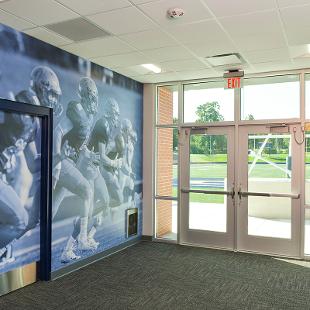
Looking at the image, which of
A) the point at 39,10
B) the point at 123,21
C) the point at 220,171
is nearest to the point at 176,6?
the point at 123,21

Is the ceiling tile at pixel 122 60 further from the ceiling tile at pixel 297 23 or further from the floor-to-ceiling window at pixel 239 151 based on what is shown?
the ceiling tile at pixel 297 23

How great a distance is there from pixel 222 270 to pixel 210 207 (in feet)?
4.83

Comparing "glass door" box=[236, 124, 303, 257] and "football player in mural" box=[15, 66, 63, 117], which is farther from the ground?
"football player in mural" box=[15, 66, 63, 117]

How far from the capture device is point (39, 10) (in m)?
3.47

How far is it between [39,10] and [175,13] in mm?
1335

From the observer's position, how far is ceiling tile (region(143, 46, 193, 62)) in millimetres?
4652

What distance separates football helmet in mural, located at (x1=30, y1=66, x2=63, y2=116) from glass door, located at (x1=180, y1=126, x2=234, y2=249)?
102 inches

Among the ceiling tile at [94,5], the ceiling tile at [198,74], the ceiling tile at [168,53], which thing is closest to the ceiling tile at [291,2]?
the ceiling tile at [94,5]

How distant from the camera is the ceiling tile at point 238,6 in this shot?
128 inches

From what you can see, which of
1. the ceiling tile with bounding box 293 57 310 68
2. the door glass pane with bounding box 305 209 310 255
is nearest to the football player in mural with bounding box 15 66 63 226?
the ceiling tile with bounding box 293 57 310 68

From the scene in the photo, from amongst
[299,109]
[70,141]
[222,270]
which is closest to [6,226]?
[70,141]

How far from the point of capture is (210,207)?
6.25 m

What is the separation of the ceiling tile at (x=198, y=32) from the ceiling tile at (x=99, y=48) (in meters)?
0.75

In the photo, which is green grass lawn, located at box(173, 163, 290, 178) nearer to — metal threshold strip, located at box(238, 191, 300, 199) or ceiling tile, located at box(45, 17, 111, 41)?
metal threshold strip, located at box(238, 191, 300, 199)
